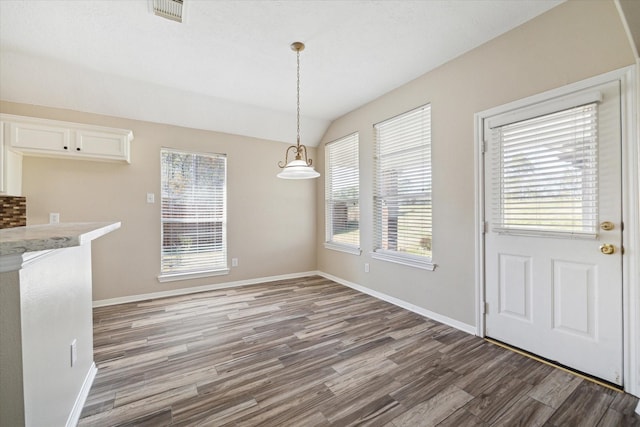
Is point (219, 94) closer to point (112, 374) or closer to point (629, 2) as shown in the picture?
point (112, 374)

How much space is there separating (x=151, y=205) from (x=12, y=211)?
1.37 meters

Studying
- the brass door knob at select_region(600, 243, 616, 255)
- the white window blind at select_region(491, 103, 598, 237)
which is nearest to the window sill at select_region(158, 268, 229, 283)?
the white window blind at select_region(491, 103, 598, 237)

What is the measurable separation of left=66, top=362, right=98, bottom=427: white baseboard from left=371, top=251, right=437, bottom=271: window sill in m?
3.18

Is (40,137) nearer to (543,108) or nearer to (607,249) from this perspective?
(543,108)

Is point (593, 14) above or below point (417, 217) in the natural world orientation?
above

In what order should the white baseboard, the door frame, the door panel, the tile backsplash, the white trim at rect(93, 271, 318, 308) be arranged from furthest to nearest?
the white trim at rect(93, 271, 318, 308) → the tile backsplash → the door panel → the door frame → the white baseboard

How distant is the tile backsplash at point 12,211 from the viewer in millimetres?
3117

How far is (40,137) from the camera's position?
3094mm

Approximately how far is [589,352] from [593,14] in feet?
8.19

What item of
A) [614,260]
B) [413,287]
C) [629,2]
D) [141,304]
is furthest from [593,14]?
[141,304]

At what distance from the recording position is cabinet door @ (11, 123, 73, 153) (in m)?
2.98

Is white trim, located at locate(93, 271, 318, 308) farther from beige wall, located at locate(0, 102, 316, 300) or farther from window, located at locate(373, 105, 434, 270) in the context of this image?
window, located at locate(373, 105, 434, 270)

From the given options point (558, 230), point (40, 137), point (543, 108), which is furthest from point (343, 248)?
point (40, 137)

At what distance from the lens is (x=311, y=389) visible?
1.95 meters
